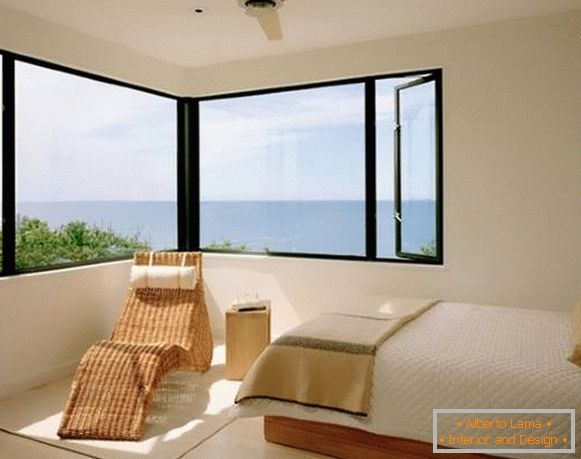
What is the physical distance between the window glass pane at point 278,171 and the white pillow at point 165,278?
3.67 feet

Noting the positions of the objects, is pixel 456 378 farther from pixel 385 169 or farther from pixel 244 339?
pixel 385 169

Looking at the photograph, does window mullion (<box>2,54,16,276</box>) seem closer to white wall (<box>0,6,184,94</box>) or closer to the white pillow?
white wall (<box>0,6,184,94</box>)

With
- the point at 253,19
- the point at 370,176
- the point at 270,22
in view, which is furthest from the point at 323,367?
the point at 253,19

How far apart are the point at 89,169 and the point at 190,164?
103 cm

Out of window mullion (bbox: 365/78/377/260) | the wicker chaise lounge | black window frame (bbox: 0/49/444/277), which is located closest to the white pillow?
the wicker chaise lounge

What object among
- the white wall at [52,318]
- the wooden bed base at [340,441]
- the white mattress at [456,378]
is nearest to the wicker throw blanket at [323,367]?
the white mattress at [456,378]

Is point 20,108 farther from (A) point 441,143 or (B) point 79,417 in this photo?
(A) point 441,143

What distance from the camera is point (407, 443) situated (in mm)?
2445

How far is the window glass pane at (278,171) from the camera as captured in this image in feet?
16.0

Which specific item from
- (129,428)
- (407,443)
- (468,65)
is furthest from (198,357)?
(468,65)

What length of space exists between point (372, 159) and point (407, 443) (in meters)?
2.54

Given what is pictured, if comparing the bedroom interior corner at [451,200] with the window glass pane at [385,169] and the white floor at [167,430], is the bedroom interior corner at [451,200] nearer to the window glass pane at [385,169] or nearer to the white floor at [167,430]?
the white floor at [167,430]

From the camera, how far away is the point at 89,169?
460 centimetres

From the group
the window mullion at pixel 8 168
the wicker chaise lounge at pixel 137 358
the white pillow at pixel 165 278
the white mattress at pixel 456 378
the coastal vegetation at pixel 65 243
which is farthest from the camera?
the white pillow at pixel 165 278
